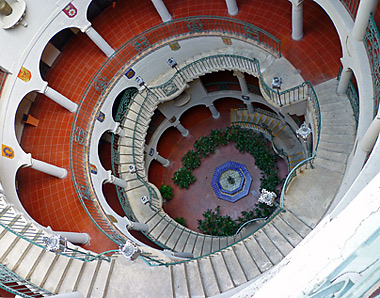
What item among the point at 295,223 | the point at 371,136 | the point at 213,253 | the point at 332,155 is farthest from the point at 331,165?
the point at 213,253

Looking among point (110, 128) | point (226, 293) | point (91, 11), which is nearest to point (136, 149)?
point (110, 128)

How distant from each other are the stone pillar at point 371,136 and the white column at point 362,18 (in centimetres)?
303

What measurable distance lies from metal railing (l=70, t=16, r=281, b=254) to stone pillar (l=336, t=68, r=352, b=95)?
2.94m

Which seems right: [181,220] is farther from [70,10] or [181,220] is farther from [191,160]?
[70,10]

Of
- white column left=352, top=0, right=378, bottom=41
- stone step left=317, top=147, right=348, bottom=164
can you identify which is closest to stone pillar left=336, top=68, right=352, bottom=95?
white column left=352, top=0, right=378, bottom=41

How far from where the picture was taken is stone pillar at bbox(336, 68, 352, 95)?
12055 millimetres

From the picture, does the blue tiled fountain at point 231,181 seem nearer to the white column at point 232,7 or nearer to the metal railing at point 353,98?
the white column at point 232,7

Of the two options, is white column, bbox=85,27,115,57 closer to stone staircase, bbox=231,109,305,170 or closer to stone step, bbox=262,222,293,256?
stone staircase, bbox=231,109,305,170

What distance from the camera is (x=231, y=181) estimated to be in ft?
67.2

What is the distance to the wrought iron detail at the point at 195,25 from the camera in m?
16.5

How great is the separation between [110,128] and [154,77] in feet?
12.1

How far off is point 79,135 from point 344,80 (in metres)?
10.2

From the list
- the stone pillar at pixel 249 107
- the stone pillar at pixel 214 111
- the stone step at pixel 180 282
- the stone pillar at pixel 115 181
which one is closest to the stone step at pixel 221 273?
the stone step at pixel 180 282

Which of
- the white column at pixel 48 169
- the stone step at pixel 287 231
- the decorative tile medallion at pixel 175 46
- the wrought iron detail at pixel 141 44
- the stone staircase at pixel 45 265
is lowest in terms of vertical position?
the stone staircase at pixel 45 265
